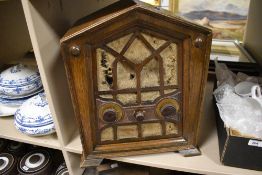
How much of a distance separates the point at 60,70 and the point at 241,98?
0.49 metres

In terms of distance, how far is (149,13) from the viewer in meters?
0.47

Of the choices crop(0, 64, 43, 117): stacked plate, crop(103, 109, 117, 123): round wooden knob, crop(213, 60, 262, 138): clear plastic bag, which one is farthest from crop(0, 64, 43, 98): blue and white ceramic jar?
crop(213, 60, 262, 138): clear plastic bag

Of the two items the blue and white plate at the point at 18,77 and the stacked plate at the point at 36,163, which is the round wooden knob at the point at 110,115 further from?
the stacked plate at the point at 36,163

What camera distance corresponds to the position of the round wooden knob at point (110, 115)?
1.96ft

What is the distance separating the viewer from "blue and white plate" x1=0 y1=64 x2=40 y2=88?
0.79 m

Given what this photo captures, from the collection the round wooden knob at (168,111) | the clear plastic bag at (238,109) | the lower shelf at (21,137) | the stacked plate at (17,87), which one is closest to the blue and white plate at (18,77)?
the stacked plate at (17,87)

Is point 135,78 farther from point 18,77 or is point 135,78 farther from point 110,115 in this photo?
point 18,77

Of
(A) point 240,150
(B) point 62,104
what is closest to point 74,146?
(B) point 62,104

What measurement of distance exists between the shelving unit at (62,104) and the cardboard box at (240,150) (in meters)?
0.02

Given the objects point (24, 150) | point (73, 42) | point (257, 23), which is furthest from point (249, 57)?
point (24, 150)

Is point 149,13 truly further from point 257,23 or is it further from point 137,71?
point 257,23

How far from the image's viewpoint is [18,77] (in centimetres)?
80

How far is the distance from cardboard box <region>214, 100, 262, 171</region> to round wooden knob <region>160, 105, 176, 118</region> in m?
0.13

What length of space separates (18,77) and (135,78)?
44 cm
